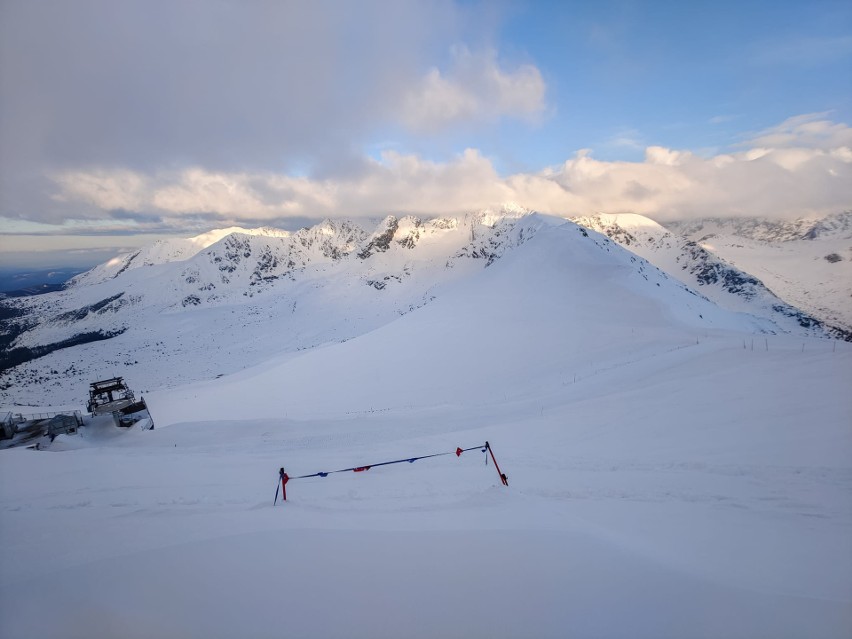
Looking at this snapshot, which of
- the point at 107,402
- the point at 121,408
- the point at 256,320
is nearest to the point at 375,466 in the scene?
the point at 121,408

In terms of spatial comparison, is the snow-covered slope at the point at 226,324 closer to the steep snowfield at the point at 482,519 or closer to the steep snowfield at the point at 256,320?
the steep snowfield at the point at 256,320

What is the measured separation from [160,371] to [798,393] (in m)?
113

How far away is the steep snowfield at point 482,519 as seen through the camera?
4352 mm

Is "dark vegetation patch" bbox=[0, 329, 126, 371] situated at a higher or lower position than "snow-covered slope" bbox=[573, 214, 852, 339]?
lower

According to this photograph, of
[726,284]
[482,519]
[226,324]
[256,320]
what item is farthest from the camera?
[256,320]

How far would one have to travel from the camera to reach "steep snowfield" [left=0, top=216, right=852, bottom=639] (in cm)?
435

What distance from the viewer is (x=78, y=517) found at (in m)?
6.94

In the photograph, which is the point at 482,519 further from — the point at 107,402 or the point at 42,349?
the point at 42,349

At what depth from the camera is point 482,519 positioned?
6.53 meters

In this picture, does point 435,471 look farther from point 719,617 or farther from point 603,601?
point 719,617

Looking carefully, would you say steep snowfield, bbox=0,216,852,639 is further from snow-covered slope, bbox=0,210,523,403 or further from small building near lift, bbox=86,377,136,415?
snow-covered slope, bbox=0,210,523,403

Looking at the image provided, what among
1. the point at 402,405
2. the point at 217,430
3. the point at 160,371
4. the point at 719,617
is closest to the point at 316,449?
the point at 217,430

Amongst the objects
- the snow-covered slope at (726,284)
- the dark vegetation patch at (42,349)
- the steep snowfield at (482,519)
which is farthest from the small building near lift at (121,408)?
the dark vegetation patch at (42,349)

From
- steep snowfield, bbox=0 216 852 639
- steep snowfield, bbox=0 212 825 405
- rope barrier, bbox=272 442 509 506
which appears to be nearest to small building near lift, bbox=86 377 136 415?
steep snowfield, bbox=0 216 852 639
